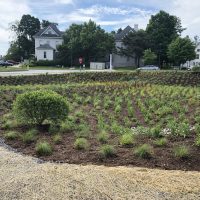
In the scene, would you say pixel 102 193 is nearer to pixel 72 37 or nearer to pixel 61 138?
pixel 61 138

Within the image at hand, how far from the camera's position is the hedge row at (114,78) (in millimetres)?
28319

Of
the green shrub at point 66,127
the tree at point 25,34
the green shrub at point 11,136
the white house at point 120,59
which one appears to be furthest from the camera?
the tree at point 25,34

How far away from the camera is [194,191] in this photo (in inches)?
234

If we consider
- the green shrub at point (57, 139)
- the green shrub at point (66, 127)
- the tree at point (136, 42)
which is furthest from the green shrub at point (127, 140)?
the tree at point (136, 42)

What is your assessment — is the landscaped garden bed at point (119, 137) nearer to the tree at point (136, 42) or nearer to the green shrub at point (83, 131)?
the green shrub at point (83, 131)

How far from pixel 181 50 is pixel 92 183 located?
193 feet

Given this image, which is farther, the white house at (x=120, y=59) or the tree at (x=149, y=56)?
the white house at (x=120, y=59)

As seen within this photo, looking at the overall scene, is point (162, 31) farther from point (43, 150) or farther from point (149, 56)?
point (43, 150)

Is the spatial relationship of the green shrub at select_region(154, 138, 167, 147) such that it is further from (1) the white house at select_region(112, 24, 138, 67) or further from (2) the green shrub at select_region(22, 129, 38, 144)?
(1) the white house at select_region(112, 24, 138, 67)

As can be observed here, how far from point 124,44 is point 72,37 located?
9.24 metres

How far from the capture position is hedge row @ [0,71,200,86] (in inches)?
1115

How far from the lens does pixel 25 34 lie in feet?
314

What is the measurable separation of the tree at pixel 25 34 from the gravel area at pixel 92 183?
85251 mm

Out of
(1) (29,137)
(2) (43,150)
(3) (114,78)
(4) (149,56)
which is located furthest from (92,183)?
(4) (149,56)
